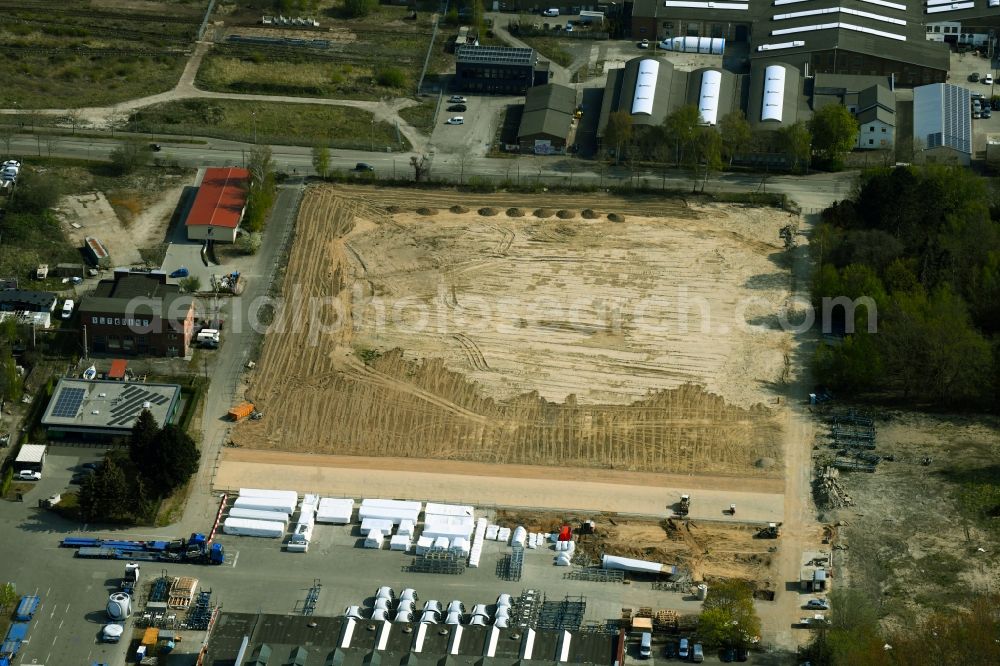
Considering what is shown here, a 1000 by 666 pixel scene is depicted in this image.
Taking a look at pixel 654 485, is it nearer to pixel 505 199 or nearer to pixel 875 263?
pixel 875 263

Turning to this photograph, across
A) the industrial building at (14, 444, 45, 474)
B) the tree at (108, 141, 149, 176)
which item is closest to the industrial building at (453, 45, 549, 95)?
the tree at (108, 141, 149, 176)

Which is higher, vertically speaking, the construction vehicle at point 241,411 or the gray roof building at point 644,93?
the gray roof building at point 644,93

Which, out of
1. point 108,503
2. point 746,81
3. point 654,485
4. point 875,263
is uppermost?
point 746,81

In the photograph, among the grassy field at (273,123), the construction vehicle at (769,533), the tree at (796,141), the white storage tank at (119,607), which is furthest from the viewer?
the grassy field at (273,123)

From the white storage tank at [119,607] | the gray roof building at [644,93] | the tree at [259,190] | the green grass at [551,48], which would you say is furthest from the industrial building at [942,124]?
the white storage tank at [119,607]

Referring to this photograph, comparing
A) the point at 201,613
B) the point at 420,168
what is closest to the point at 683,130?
the point at 420,168

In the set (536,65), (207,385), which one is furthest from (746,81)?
(207,385)

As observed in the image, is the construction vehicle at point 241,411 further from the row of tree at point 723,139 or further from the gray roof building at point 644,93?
the gray roof building at point 644,93
